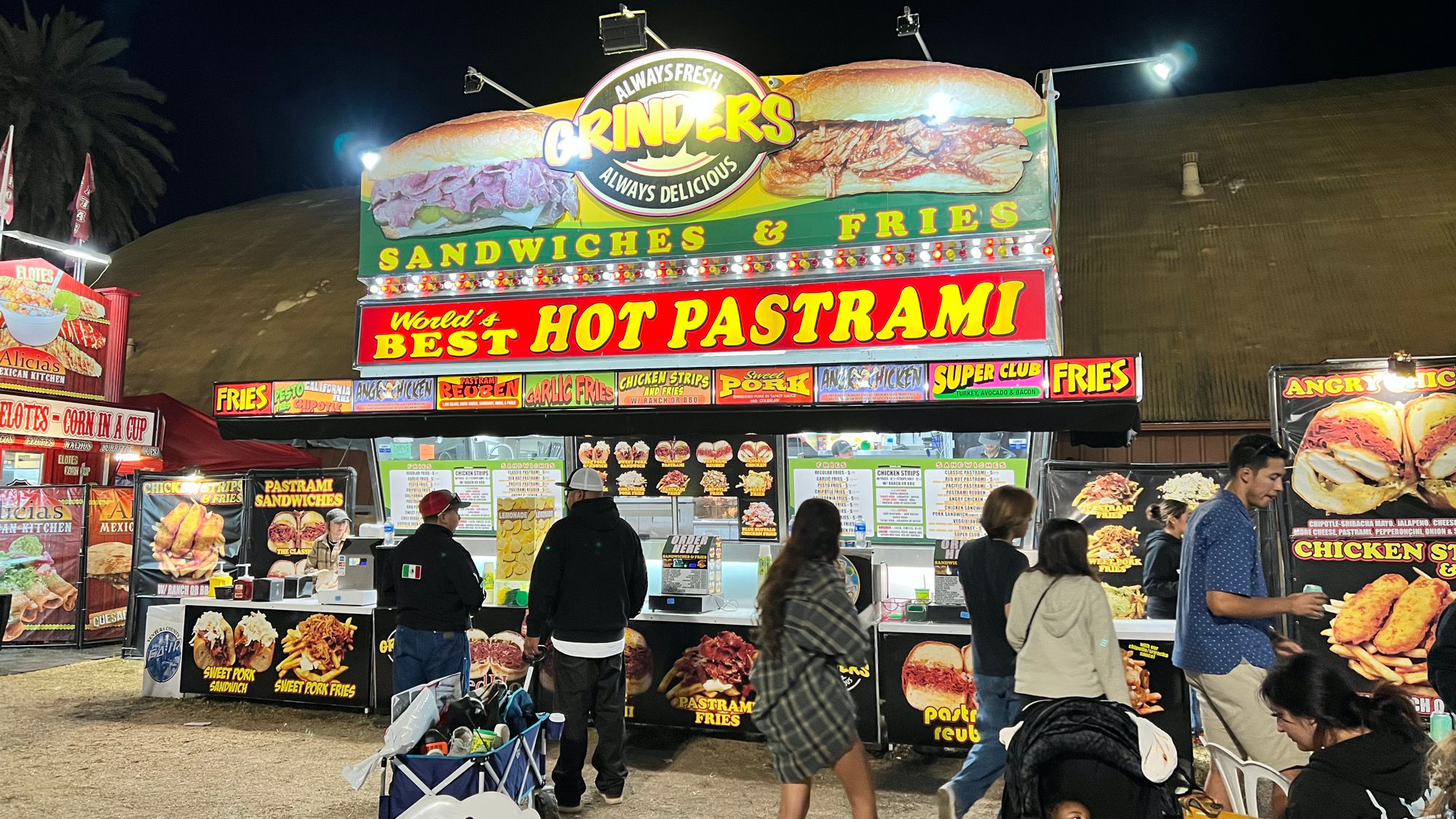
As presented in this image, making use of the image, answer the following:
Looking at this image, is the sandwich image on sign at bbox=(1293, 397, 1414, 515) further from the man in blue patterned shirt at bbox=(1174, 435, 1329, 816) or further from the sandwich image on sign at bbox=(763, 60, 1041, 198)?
the sandwich image on sign at bbox=(763, 60, 1041, 198)

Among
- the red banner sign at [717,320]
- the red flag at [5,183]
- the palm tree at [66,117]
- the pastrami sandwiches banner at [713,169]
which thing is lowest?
the red banner sign at [717,320]

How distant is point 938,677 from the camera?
6875mm

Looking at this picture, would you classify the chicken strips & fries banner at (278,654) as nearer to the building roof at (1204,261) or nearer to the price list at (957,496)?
the price list at (957,496)

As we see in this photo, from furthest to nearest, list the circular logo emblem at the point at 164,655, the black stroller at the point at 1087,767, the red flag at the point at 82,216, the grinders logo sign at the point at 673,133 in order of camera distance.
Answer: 1. the red flag at the point at 82,216
2. the grinders logo sign at the point at 673,133
3. the circular logo emblem at the point at 164,655
4. the black stroller at the point at 1087,767

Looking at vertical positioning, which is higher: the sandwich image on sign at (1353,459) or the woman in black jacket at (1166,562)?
the sandwich image on sign at (1353,459)

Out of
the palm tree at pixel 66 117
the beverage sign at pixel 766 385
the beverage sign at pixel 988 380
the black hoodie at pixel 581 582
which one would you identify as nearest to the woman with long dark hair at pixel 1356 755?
the black hoodie at pixel 581 582

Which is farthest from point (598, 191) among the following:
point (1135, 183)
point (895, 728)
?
point (1135, 183)

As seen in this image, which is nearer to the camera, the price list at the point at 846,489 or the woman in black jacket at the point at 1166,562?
the woman in black jacket at the point at 1166,562

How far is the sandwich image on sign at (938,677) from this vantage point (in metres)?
6.81

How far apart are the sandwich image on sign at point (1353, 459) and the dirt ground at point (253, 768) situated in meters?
3.37

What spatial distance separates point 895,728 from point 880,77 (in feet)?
19.4

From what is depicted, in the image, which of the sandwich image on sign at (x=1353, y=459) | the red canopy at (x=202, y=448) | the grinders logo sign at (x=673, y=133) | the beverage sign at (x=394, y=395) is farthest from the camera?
the red canopy at (x=202, y=448)

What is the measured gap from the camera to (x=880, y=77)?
9250mm

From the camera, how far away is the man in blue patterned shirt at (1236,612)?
4301mm
